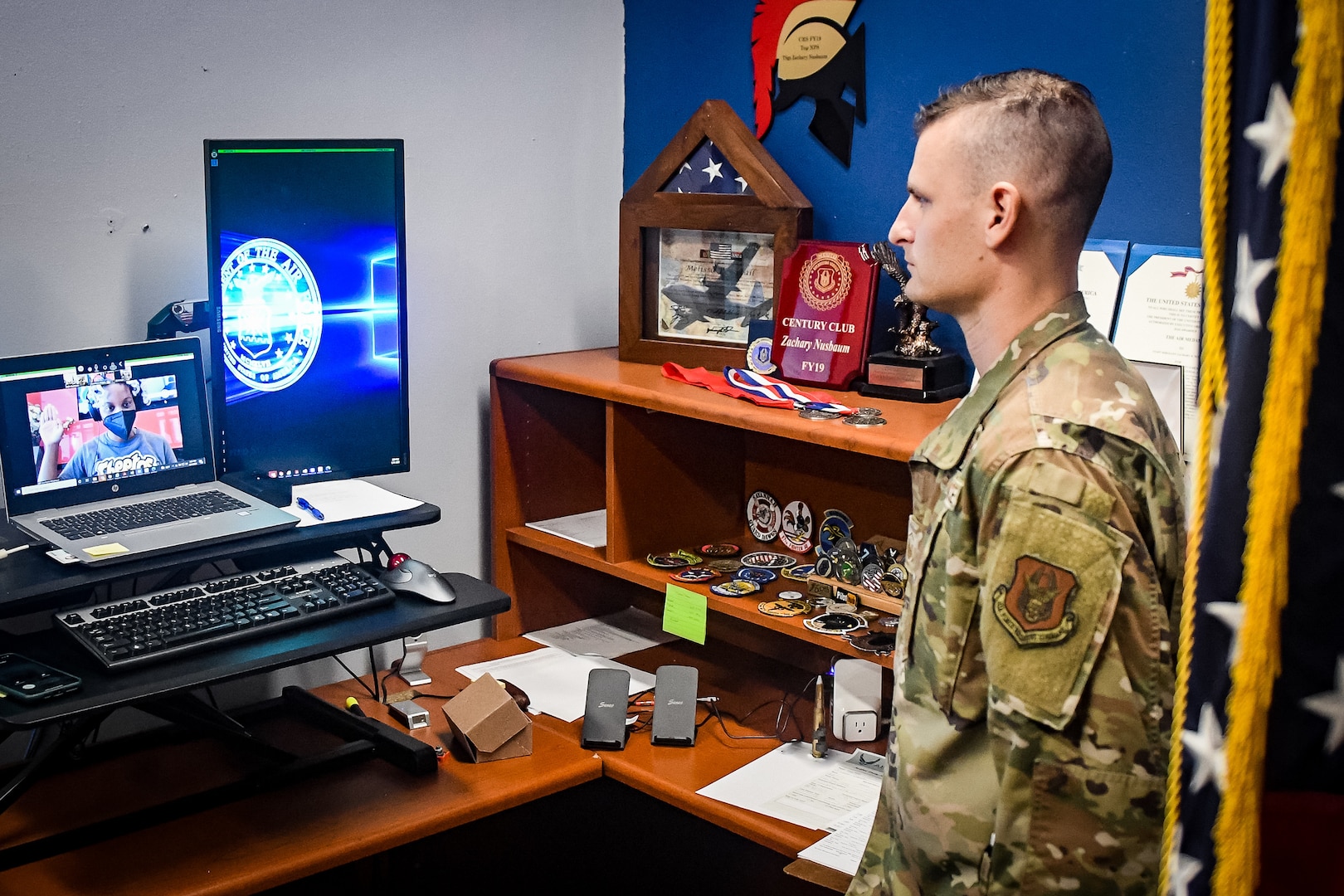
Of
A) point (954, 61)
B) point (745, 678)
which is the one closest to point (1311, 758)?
point (954, 61)

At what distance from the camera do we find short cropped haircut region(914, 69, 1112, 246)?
114 centimetres

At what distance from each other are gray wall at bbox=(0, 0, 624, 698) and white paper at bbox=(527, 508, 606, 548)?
0.15 m

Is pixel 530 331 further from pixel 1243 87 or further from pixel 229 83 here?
pixel 1243 87

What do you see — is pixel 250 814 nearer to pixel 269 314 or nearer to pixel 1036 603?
pixel 269 314

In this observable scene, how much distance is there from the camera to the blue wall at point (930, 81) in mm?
1708

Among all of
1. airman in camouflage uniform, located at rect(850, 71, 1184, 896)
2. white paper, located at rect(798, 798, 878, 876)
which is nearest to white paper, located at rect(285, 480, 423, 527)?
white paper, located at rect(798, 798, 878, 876)

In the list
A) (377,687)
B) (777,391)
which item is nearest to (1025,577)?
(777,391)

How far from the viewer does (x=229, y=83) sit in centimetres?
201

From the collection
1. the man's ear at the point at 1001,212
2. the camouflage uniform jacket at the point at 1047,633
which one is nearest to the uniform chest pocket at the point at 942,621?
the camouflage uniform jacket at the point at 1047,633

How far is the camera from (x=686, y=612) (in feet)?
6.62

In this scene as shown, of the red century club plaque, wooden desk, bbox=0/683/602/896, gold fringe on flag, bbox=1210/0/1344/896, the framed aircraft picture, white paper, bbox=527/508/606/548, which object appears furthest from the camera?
white paper, bbox=527/508/606/548

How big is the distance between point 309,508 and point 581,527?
2.14ft

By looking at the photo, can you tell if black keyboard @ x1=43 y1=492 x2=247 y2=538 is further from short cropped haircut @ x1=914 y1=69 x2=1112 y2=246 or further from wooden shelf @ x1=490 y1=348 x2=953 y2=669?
short cropped haircut @ x1=914 y1=69 x2=1112 y2=246

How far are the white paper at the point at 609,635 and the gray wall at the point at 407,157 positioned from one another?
0.62ft
